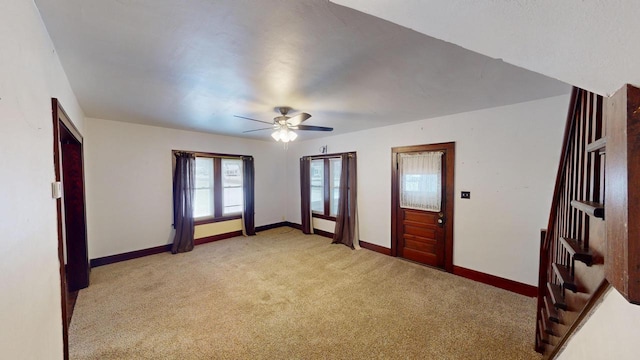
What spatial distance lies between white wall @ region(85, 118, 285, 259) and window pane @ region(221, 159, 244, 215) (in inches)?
23.3

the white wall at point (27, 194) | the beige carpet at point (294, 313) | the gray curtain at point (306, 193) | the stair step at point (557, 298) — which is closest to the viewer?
the white wall at point (27, 194)

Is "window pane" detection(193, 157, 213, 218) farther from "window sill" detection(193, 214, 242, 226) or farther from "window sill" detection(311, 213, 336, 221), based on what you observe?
"window sill" detection(311, 213, 336, 221)

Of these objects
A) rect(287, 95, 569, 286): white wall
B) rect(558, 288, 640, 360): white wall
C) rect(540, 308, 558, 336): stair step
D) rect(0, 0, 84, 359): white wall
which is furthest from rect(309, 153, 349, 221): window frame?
rect(558, 288, 640, 360): white wall

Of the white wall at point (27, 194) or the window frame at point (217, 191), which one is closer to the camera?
Result: the white wall at point (27, 194)

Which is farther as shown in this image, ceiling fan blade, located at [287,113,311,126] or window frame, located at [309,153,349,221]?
window frame, located at [309,153,349,221]

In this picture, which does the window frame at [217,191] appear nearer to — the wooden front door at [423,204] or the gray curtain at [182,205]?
the gray curtain at [182,205]

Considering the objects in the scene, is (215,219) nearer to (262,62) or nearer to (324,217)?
(324,217)

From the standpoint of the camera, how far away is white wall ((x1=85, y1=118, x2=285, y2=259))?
148 inches

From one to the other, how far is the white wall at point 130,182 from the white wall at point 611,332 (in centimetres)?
527

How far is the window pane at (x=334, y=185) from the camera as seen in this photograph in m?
5.22

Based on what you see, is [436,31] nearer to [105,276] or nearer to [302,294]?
[302,294]

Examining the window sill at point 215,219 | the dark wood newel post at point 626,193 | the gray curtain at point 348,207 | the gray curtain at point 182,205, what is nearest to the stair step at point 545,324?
the dark wood newel post at point 626,193

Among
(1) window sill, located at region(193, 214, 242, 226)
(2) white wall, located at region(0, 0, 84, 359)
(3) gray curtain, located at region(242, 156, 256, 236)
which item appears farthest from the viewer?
(3) gray curtain, located at region(242, 156, 256, 236)

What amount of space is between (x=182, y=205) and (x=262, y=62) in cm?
362
